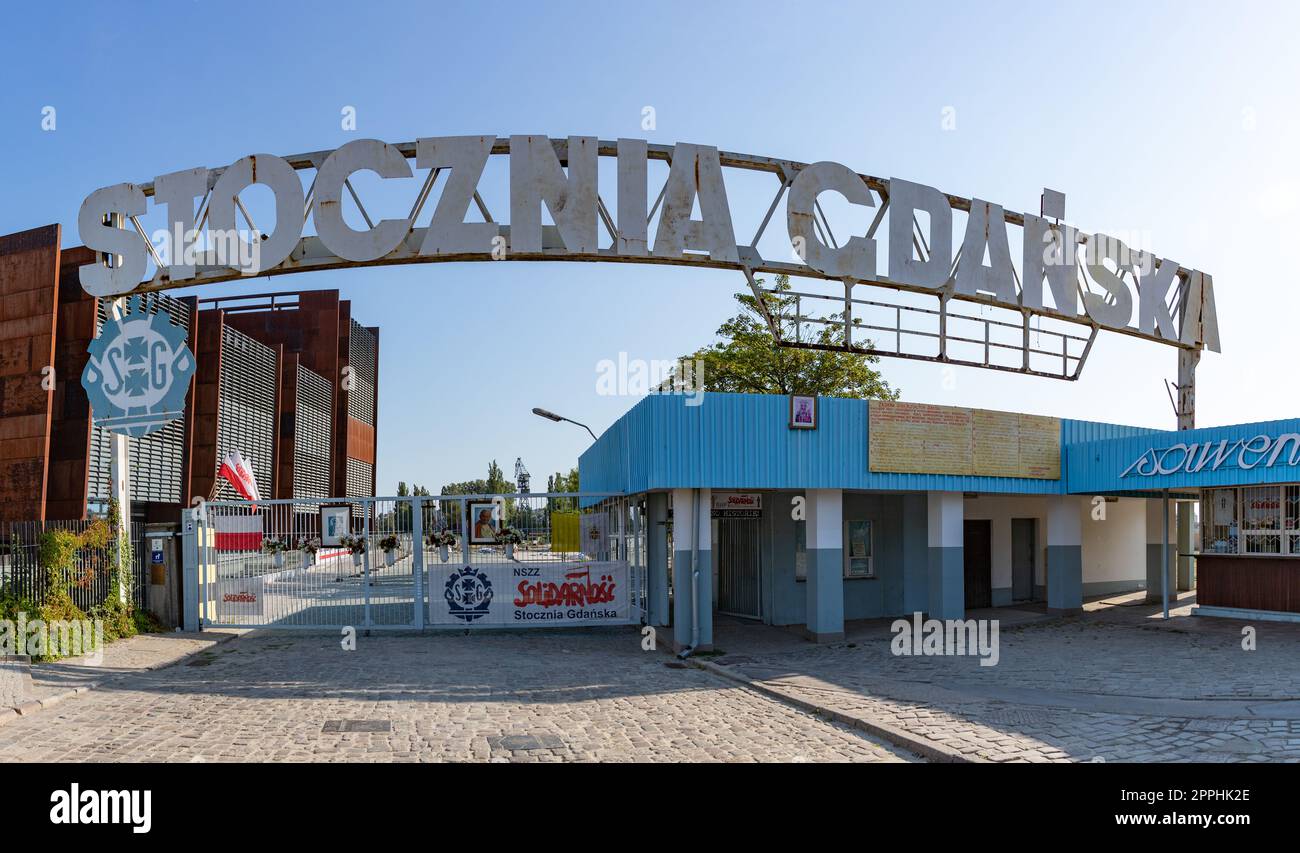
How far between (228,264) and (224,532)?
5438 mm

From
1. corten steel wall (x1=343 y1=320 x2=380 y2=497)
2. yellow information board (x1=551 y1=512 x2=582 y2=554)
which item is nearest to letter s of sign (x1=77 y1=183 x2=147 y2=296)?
yellow information board (x1=551 y1=512 x2=582 y2=554)

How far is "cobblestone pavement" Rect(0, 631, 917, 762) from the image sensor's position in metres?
8.00

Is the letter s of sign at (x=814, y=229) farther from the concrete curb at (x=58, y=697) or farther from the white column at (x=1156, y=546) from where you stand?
the concrete curb at (x=58, y=697)

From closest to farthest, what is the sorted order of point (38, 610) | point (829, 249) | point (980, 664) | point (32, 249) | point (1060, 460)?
point (980, 664) → point (38, 610) → point (829, 249) → point (1060, 460) → point (32, 249)

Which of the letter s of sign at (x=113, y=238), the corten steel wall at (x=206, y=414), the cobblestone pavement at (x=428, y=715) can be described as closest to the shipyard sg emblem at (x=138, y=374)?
the letter s of sign at (x=113, y=238)

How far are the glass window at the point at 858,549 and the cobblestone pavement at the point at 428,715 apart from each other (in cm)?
636

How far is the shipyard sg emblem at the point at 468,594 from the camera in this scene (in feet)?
54.2

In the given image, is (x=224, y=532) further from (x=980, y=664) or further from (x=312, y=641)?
(x=980, y=664)

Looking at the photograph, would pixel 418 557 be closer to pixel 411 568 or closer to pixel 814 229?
pixel 411 568

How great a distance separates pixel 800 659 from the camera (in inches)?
542

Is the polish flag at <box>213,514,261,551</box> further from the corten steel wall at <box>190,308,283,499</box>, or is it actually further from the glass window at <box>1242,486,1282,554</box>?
the glass window at <box>1242,486,1282,554</box>

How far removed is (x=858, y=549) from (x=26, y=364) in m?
21.2

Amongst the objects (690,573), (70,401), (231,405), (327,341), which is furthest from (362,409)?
(690,573)
